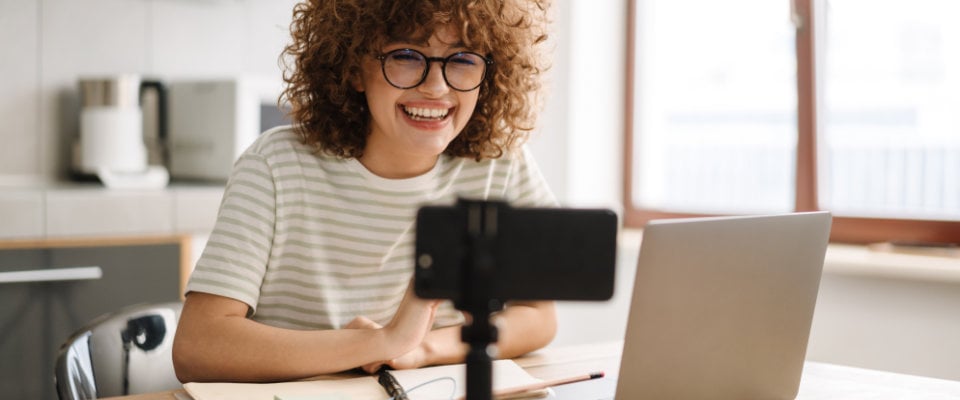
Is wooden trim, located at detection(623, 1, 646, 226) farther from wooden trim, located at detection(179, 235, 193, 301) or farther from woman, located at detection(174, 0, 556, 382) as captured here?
woman, located at detection(174, 0, 556, 382)

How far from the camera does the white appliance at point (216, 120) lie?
2.70 m

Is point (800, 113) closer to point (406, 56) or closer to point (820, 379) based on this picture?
point (820, 379)

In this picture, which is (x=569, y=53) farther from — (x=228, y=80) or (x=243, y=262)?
(x=243, y=262)

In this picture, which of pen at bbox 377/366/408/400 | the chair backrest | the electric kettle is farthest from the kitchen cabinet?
pen at bbox 377/366/408/400

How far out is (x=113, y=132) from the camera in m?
2.67

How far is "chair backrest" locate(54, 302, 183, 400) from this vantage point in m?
1.20

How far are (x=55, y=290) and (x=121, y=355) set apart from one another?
3.80ft

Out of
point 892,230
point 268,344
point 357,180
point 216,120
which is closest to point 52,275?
point 216,120

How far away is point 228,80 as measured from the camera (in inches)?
106

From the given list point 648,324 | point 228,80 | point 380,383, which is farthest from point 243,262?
point 228,80

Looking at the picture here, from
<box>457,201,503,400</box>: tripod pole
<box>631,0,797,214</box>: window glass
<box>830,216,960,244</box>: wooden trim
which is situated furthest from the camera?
<box>631,0,797,214</box>: window glass

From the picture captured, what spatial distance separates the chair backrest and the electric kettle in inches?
→ 54.1

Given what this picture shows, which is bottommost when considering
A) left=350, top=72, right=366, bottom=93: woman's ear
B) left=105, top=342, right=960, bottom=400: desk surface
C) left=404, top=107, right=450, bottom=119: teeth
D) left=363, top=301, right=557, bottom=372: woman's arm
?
left=105, top=342, right=960, bottom=400: desk surface

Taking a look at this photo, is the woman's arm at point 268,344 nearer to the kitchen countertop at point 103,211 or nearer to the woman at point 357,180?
the woman at point 357,180
